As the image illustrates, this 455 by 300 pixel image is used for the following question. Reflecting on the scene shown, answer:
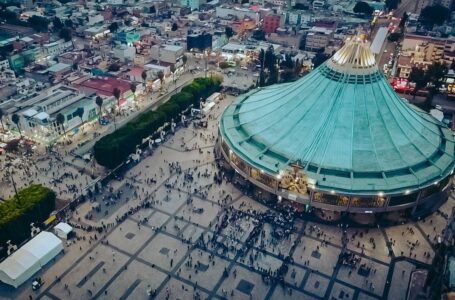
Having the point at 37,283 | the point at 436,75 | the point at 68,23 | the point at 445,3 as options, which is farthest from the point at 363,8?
the point at 37,283

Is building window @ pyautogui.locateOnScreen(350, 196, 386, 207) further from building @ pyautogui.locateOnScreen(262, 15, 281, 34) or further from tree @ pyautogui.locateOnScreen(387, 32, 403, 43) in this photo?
building @ pyautogui.locateOnScreen(262, 15, 281, 34)

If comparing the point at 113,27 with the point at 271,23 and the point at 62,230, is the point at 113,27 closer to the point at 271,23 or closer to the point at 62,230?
the point at 271,23

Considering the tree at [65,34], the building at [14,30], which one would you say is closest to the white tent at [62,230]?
the tree at [65,34]

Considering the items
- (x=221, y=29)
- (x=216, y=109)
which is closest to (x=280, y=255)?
(x=216, y=109)

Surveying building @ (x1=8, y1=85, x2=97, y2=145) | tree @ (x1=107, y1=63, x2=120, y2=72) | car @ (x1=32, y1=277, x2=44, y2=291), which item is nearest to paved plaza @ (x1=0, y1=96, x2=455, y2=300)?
car @ (x1=32, y1=277, x2=44, y2=291)

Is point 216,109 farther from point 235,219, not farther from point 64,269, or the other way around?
point 64,269

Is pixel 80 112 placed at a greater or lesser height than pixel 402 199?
lesser
